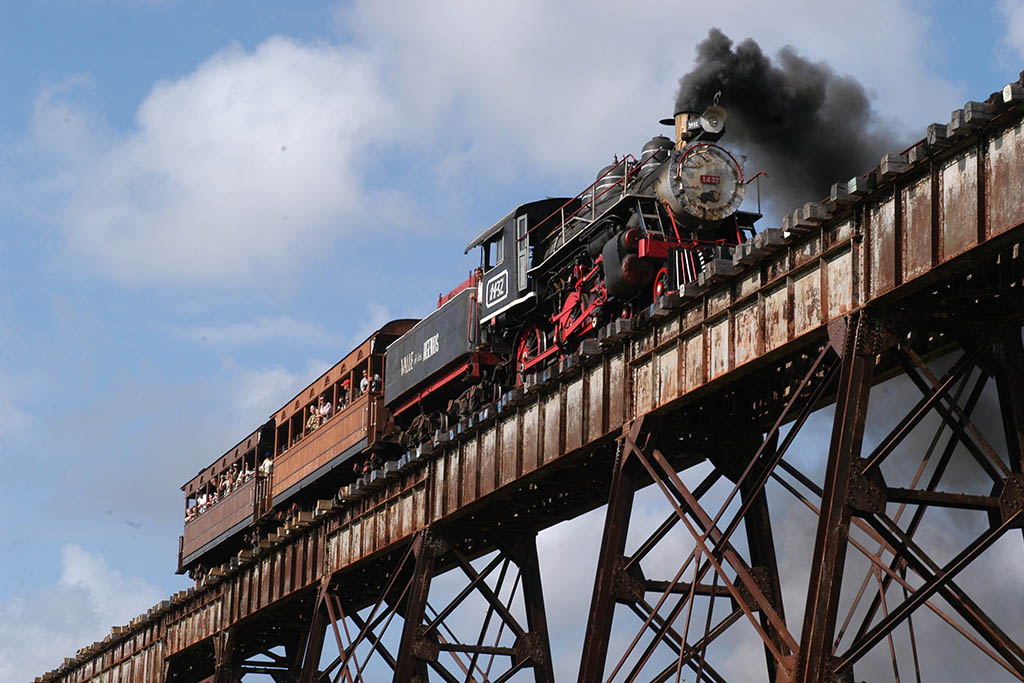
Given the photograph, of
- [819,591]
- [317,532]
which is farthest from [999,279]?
[317,532]

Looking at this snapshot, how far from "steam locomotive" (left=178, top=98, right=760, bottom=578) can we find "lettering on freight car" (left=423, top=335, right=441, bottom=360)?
0.15 feet

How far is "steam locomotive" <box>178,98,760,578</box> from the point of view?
1063 inches

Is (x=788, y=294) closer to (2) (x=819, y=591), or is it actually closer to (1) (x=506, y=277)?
(2) (x=819, y=591)

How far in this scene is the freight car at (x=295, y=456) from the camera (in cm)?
3697

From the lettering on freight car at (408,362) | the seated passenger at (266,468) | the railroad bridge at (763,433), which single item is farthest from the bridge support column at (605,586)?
the seated passenger at (266,468)

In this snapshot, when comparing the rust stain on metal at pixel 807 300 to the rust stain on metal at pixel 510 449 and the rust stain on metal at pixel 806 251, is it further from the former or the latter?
the rust stain on metal at pixel 510 449

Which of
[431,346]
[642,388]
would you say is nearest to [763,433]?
[642,388]

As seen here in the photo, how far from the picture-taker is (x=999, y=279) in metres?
18.8

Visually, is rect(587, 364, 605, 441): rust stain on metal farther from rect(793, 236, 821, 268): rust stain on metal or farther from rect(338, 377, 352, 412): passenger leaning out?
rect(338, 377, 352, 412): passenger leaning out

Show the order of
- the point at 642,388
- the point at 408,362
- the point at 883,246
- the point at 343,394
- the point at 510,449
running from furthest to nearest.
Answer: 1. the point at 343,394
2. the point at 408,362
3. the point at 510,449
4. the point at 642,388
5. the point at 883,246

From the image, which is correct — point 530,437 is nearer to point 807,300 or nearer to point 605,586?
point 605,586

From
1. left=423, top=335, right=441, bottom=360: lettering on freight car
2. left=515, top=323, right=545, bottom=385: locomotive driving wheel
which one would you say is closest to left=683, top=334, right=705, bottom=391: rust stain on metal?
left=515, top=323, right=545, bottom=385: locomotive driving wheel

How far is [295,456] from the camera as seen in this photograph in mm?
41062

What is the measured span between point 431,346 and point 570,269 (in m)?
5.82
